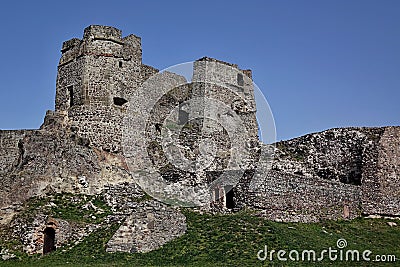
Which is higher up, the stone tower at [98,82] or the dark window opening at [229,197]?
the stone tower at [98,82]

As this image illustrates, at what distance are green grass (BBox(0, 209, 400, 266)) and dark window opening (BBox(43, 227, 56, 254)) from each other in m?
0.92

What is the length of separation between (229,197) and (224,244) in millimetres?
5920

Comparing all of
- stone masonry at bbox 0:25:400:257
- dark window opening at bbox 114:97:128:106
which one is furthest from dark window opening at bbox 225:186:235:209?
dark window opening at bbox 114:97:128:106

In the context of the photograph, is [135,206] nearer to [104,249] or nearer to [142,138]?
[104,249]

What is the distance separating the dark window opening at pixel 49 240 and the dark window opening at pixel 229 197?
7.97 m

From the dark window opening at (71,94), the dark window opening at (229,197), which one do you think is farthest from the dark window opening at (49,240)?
the dark window opening at (71,94)

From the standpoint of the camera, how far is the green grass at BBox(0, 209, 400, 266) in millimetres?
19125

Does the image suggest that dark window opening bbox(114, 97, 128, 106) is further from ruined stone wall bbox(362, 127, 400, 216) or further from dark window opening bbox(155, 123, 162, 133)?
ruined stone wall bbox(362, 127, 400, 216)

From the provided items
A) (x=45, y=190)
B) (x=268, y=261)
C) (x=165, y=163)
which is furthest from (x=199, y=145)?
(x=268, y=261)

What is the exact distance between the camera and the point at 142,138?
29.0 meters

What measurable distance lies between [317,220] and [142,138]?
9655 mm

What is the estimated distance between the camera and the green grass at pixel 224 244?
19.1m

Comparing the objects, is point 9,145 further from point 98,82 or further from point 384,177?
point 384,177

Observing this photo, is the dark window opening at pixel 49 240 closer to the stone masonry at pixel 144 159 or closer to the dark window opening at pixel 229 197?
the stone masonry at pixel 144 159
